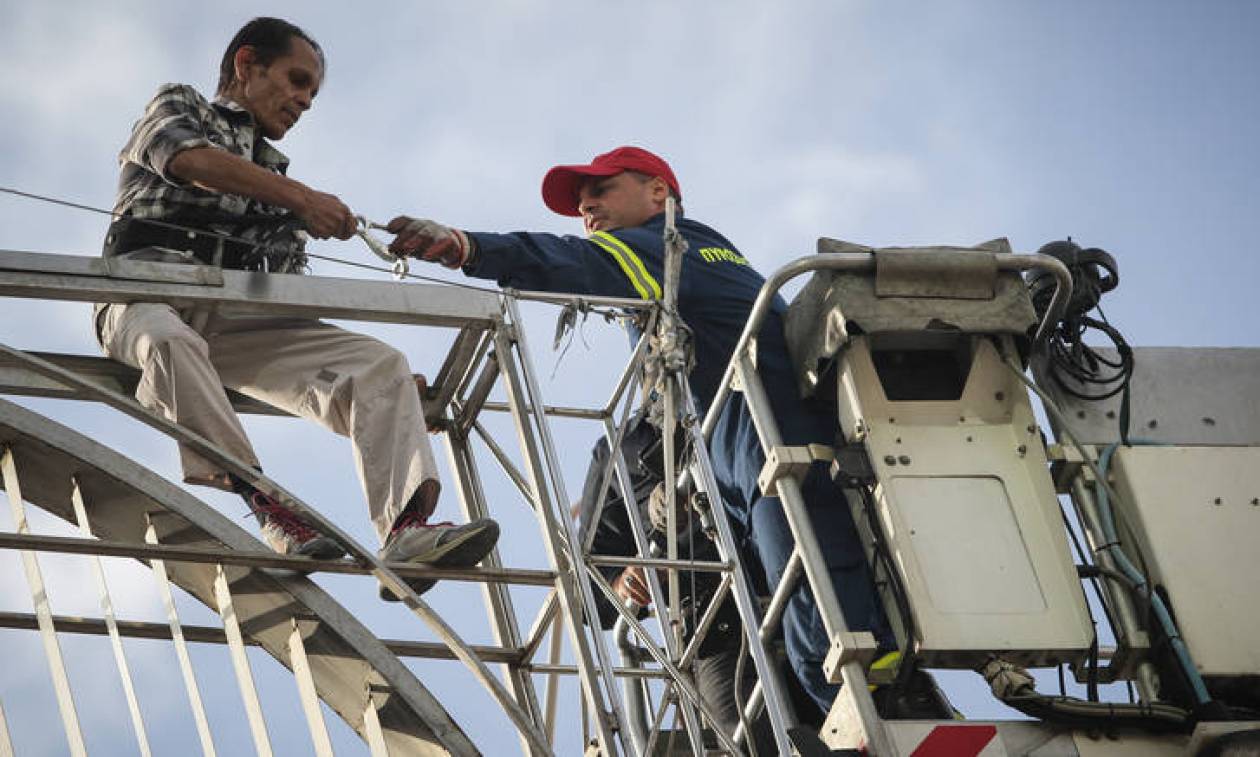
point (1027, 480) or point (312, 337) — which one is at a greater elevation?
point (312, 337)

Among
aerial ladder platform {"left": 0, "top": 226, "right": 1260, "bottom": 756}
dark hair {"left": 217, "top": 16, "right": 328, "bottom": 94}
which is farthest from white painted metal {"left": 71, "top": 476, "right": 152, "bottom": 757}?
dark hair {"left": 217, "top": 16, "right": 328, "bottom": 94}

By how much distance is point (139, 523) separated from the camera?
18.8 ft

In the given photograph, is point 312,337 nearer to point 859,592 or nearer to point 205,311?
point 205,311

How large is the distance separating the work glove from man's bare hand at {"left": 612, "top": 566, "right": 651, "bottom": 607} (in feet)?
5.33

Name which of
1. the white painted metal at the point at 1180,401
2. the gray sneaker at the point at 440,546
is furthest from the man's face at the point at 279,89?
the white painted metal at the point at 1180,401

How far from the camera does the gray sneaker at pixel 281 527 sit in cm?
550

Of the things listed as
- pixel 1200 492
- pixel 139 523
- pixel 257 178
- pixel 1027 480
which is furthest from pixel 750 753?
pixel 257 178

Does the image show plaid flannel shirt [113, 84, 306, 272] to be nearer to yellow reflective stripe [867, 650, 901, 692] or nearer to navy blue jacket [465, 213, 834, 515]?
navy blue jacket [465, 213, 834, 515]

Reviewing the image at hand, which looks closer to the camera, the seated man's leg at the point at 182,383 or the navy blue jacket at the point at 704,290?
the seated man's leg at the point at 182,383

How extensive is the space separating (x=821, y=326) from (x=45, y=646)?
112 inches

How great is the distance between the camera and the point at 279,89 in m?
6.69

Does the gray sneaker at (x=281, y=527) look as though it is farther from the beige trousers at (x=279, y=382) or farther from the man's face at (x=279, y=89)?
the man's face at (x=279, y=89)

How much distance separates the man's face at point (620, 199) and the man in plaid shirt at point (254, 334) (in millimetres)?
1938

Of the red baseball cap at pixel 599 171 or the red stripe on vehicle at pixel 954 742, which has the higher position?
the red baseball cap at pixel 599 171
